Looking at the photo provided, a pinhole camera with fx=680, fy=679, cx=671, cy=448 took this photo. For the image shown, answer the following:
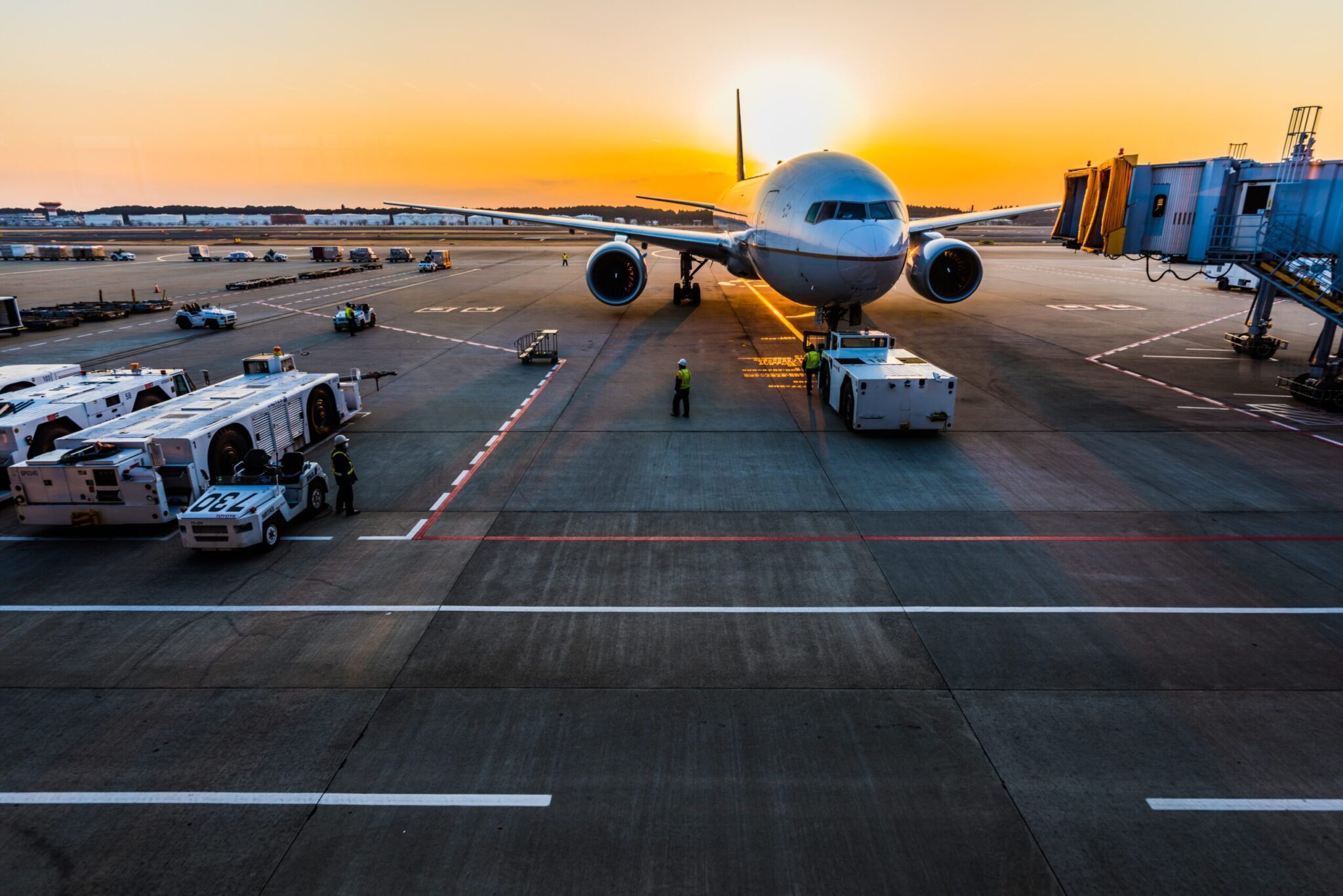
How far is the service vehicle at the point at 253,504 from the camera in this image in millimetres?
12297

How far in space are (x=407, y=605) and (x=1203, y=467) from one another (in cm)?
1861

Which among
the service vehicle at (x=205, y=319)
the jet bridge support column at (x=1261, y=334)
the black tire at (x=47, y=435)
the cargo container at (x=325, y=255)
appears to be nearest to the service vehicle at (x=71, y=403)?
the black tire at (x=47, y=435)

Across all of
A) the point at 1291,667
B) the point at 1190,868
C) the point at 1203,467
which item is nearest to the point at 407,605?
the point at 1190,868

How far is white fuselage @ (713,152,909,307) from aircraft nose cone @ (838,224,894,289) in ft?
0.08

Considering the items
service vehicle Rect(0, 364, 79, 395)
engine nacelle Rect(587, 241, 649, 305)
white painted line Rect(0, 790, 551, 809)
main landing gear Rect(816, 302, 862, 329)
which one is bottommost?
white painted line Rect(0, 790, 551, 809)

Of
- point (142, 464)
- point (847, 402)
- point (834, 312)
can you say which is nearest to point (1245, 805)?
point (847, 402)

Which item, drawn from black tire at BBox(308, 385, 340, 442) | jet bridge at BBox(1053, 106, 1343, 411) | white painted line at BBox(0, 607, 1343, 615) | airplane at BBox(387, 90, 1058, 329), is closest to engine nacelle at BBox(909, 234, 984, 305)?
airplane at BBox(387, 90, 1058, 329)

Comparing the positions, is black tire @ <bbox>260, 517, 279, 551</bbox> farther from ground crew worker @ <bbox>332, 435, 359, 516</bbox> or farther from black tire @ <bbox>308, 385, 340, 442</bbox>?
black tire @ <bbox>308, 385, 340, 442</bbox>

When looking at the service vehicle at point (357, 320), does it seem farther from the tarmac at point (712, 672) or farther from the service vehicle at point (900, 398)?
the service vehicle at point (900, 398)

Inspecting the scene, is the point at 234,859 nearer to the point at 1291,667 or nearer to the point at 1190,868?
the point at 1190,868

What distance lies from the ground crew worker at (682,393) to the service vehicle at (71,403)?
14.2 m

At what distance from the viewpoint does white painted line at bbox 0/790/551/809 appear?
7.15m

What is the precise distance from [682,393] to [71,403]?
51.1 ft

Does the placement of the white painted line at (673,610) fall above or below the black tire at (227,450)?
below
